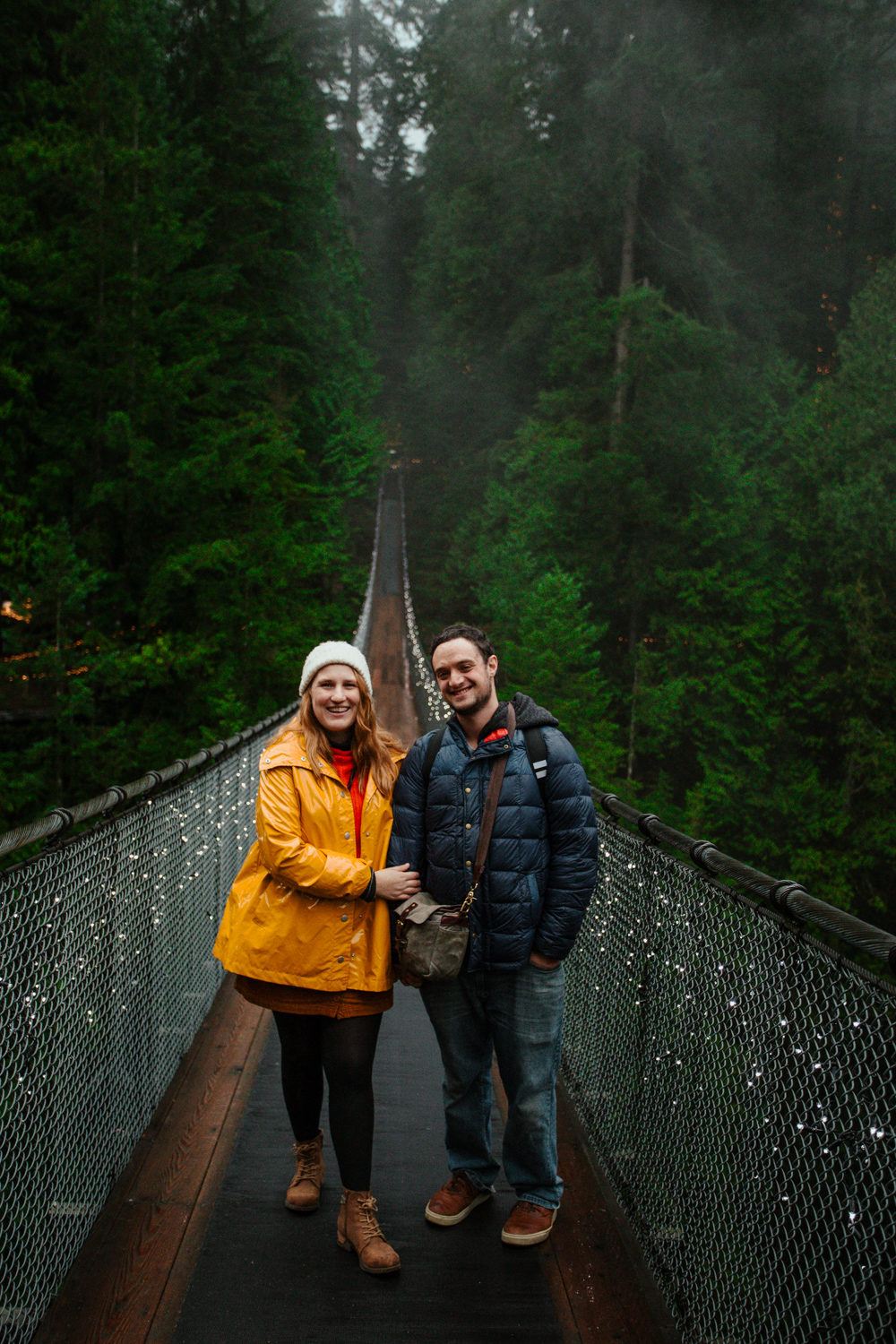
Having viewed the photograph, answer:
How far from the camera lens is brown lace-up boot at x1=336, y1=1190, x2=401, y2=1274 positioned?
2.27 metres

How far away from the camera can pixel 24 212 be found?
1373 cm

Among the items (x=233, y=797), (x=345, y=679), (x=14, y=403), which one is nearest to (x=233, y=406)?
(x=14, y=403)

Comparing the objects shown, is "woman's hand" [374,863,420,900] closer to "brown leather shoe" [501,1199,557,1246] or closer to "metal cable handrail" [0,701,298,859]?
"metal cable handrail" [0,701,298,859]

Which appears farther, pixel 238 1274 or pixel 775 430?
pixel 775 430

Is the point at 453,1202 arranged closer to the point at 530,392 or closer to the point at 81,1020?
the point at 81,1020

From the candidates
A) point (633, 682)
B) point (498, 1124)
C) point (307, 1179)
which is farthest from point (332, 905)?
point (633, 682)

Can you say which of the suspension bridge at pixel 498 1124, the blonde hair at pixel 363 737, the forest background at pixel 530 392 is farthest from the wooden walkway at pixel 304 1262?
the forest background at pixel 530 392

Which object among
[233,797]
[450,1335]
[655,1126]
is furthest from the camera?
[233,797]

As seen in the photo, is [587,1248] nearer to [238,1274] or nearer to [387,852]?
[238,1274]

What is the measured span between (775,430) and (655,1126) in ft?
67.8

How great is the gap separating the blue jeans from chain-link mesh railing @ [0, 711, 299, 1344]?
2.62 feet

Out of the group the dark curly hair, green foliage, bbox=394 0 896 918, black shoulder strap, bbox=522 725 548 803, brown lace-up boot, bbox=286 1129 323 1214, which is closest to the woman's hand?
black shoulder strap, bbox=522 725 548 803

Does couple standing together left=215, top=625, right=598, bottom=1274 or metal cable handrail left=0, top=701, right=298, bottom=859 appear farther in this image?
couple standing together left=215, top=625, right=598, bottom=1274

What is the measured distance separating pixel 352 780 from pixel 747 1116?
1.07 meters
